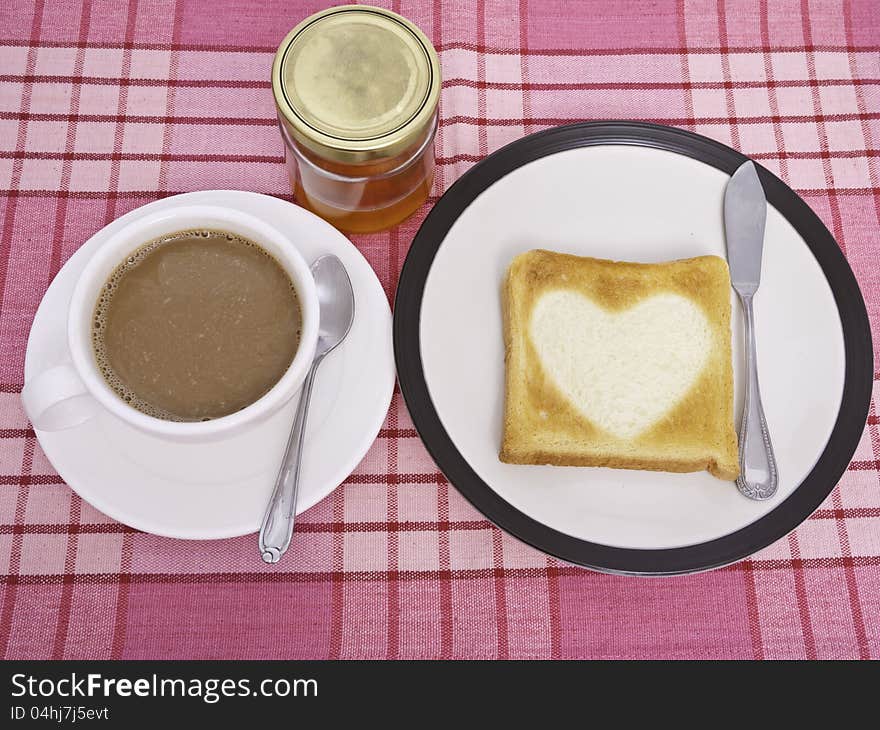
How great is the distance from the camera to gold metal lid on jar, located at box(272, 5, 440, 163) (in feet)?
3.32

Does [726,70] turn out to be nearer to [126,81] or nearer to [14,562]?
[126,81]

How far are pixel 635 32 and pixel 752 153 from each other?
30 cm

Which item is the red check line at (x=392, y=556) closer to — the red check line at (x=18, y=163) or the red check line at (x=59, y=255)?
the red check line at (x=59, y=255)

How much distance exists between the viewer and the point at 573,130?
1181 mm

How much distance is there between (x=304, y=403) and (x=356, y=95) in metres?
0.41

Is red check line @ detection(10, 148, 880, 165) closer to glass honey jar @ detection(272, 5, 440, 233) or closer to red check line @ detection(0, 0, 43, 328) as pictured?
red check line @ detection(0, 0, 43, 328)

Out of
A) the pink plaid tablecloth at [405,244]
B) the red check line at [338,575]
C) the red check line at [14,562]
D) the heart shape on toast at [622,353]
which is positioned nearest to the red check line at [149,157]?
the pink plaid tablecloth at [405,244]

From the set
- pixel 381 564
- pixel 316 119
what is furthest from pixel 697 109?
pixel 381 564

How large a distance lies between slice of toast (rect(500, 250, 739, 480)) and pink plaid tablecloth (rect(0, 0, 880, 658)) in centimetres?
19

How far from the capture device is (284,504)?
101cm

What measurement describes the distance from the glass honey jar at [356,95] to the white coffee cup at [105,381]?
149 millimetres

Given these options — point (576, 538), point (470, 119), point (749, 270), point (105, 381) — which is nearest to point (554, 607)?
point (576, 538)
